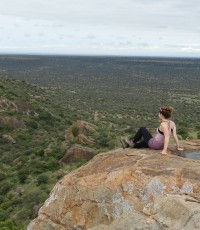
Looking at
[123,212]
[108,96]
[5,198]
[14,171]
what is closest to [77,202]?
[123,212]

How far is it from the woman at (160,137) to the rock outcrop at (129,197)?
0.51 m

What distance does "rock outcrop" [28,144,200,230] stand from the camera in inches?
279

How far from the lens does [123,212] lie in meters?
7.66

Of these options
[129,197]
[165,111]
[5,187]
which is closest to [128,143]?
[165,111]

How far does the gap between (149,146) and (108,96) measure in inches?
3717

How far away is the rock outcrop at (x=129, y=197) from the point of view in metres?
7.09

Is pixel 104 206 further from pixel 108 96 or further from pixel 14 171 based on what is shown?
pixel 108 96

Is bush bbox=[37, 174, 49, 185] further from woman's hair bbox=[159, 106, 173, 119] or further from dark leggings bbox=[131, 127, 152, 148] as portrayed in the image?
woman's hair bbox=[159, 106, 173, 119]

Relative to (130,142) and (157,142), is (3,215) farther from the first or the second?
(157,142)

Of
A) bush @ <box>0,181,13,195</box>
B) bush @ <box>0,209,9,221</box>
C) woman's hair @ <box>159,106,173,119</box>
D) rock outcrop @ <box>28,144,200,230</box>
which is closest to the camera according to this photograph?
rock outcrop @ <box>28,144,200,230</box>

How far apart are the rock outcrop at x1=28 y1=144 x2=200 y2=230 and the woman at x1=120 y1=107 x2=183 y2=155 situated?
1.69 feet

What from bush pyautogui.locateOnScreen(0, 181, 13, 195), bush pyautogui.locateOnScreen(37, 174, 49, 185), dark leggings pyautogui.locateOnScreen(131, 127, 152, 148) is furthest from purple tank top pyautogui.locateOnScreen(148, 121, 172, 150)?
bush pyautogui.locateOnScreen(0, 181, 13, 195)

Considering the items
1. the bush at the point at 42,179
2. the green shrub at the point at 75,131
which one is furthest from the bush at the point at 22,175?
the green shrub at the point at 75,131

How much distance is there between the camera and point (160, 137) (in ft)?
32.3
